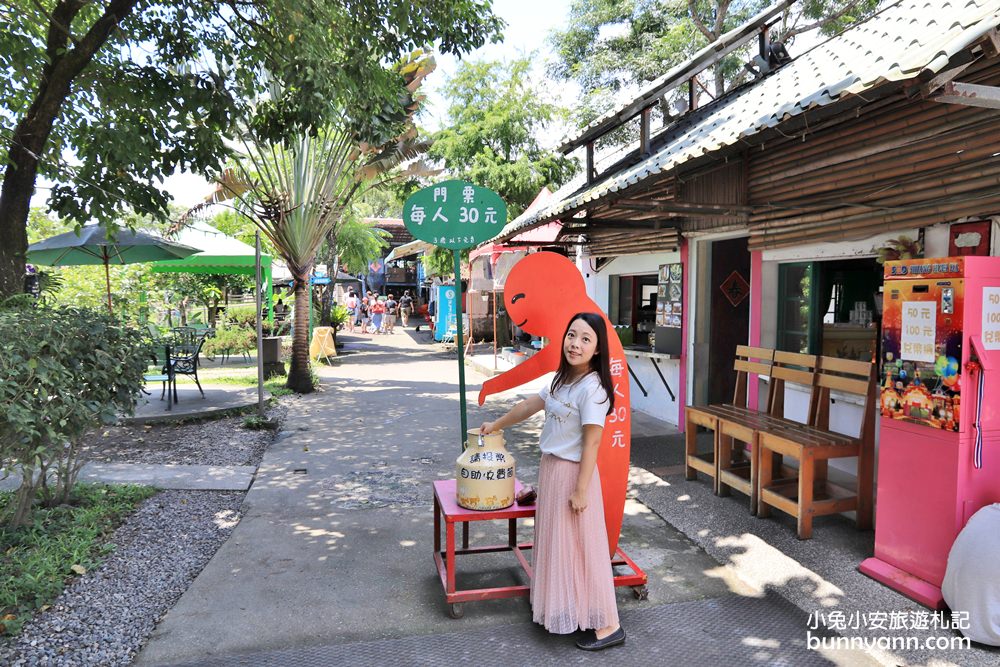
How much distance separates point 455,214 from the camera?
438 centimetres

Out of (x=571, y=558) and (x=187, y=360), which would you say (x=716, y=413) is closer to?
(x=571, y=558)

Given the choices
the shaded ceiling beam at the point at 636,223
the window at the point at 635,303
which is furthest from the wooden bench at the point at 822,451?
the window at the point at 635,303

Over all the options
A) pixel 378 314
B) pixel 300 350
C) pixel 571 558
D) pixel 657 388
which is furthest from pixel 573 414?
pixel 378 314

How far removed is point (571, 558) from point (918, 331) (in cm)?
237

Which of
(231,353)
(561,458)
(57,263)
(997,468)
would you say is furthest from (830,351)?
(231,353)

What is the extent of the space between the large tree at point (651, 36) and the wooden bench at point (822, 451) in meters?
13.6

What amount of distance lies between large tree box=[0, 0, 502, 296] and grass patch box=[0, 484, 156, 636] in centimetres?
192

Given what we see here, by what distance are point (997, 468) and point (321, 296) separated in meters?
22.1

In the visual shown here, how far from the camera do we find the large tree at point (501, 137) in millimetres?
16703

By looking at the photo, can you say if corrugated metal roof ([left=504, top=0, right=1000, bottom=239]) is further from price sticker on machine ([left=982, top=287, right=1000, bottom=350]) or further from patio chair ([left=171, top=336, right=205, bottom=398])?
patio chair ([left=171, top=336, right=205, bottom=398])

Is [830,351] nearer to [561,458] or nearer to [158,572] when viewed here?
[561,458]

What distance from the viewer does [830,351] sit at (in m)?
5.98

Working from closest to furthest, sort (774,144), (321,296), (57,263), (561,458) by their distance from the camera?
1. (561,458)
2. (774,144)
3. (57,263)
4. (321,296)

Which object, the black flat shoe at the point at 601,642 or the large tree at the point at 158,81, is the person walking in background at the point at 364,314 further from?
the black flat shoe at the point at 601,642
